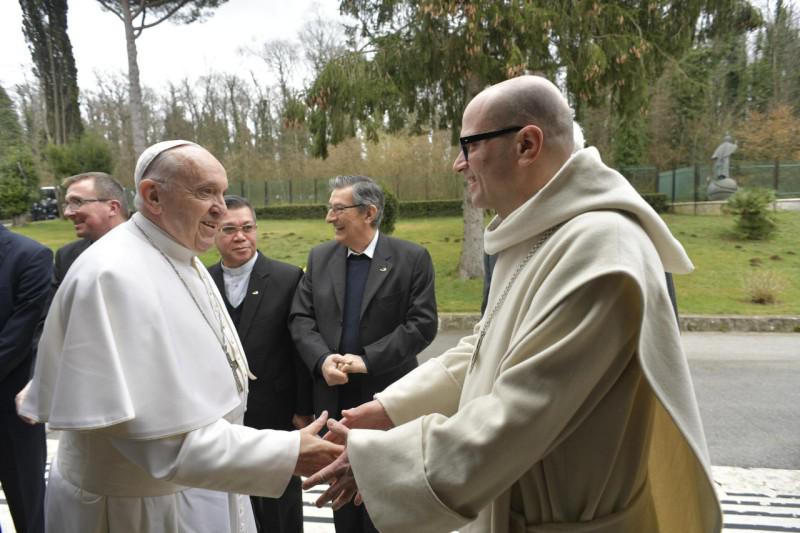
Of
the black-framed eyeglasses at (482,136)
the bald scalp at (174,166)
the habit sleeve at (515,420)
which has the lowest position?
the habit sleeve at (515,420)

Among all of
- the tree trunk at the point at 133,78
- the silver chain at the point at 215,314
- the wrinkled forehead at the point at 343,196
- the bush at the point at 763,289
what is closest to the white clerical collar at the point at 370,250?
the wrinkled forehead at the point at 343,196

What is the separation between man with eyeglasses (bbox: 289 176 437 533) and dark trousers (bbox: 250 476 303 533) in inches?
9.6

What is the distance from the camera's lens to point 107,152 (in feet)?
77.4

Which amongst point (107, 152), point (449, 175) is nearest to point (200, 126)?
point (107, 152)

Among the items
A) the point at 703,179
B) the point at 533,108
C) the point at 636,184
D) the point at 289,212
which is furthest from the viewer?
the point at 289,212

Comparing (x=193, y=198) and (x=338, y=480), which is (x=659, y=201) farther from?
(x=338, y=480)

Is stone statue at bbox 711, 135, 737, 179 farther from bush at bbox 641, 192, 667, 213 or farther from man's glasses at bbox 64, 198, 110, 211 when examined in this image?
man's glasses at bbox 64, 198, 110, 211

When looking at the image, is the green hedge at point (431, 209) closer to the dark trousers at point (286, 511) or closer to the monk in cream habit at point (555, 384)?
the dark trousers at point (286, 511)

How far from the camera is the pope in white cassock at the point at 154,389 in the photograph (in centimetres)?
195

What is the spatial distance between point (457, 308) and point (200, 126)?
26.5 metres

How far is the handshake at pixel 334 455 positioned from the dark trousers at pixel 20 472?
7.86ft

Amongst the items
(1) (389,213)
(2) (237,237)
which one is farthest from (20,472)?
(1) (389,213)

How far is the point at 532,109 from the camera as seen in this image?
1804mm

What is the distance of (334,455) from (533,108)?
1304 millimetres
